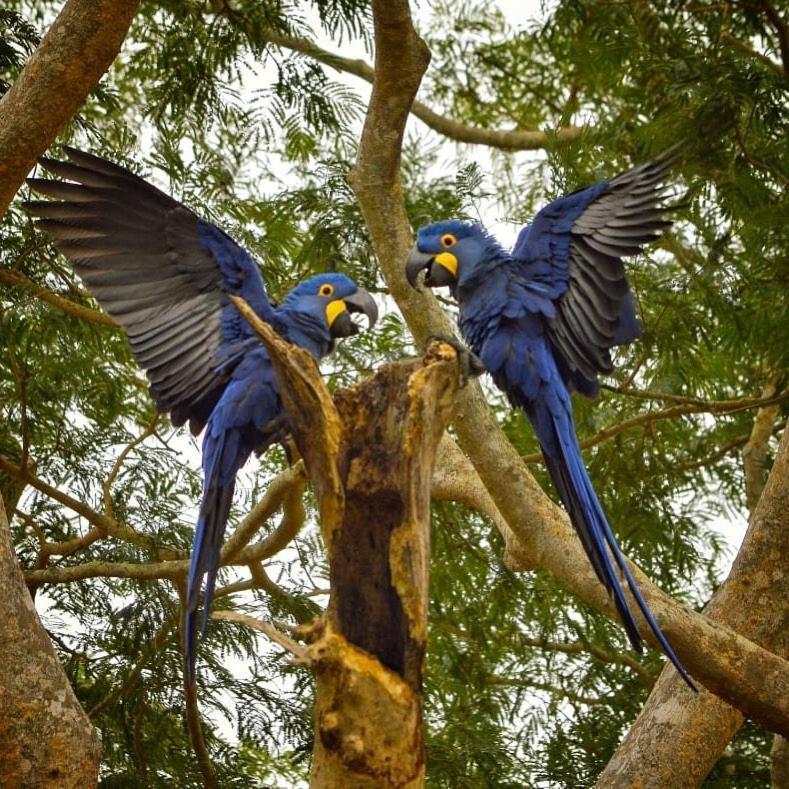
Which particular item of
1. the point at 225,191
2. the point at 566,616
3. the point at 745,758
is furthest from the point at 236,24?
the point at 745,758

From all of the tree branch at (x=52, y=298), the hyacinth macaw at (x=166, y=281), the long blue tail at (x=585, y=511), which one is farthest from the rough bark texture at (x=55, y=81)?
the long blue tail at (x=585, y=511)

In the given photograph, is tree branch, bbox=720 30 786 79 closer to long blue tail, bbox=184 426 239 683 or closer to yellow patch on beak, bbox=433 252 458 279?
yellow patch on beak, bbox=433 252 458 279

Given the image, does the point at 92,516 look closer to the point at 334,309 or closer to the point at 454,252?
the point at 334,309

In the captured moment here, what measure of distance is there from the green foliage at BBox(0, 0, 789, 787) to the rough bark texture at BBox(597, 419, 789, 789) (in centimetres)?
49

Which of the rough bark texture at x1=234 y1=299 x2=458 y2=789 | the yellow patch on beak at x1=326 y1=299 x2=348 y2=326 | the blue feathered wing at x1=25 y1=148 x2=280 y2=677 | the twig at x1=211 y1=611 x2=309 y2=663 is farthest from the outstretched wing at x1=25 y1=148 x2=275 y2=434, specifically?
the twig at x1=211 y1=611 x2=309 y2=663

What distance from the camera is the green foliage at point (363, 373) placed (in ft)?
11.6

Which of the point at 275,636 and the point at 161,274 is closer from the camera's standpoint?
the point at 275,636

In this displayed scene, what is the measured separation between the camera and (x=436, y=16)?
5.08 metres

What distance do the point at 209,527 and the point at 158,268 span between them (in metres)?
0.72

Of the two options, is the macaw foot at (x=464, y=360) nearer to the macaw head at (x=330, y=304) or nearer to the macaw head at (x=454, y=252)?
the macaw head at (x=454, y=252)

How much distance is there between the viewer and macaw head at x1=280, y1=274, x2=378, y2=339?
2988mm

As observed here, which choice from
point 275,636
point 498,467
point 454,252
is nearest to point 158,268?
point 454,252

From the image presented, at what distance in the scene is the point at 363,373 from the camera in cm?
397

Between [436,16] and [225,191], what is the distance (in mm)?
1627
